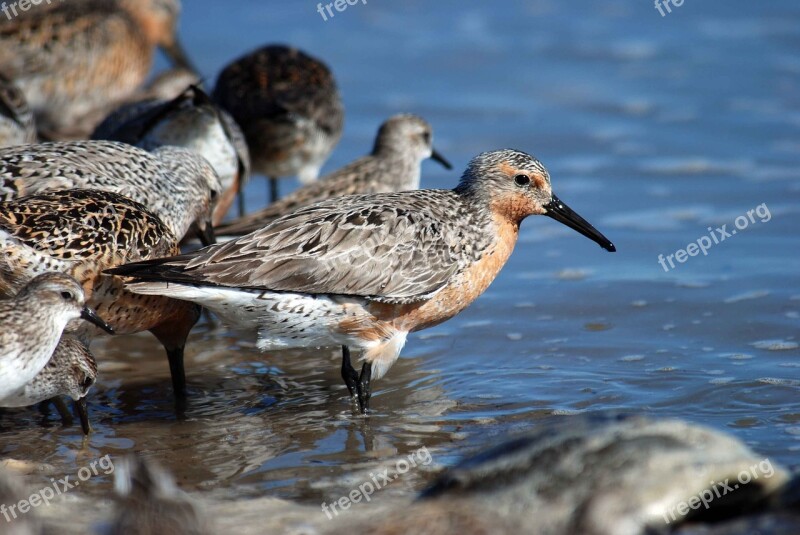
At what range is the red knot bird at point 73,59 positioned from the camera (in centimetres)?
1201

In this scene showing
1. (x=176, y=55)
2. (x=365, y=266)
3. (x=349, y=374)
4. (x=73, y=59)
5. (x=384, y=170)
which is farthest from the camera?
(x=176, y=55)

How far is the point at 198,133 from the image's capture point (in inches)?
399

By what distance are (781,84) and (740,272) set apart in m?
5.43

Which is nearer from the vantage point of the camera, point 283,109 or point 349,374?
point 349,374

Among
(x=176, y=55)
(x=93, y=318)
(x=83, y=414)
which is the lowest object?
(x=83, y=414)

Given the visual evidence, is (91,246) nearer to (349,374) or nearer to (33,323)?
(33,323)

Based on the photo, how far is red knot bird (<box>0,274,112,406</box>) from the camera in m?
6.07

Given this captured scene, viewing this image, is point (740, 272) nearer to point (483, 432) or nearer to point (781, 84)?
point (483, 432)

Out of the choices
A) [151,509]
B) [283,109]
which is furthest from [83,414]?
[283,109]

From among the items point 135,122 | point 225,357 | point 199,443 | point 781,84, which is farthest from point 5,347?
point 781,84

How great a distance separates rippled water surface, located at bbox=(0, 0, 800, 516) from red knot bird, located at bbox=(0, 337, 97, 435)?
31 cm

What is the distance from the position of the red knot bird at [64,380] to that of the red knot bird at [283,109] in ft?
15.4

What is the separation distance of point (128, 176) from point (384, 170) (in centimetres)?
240

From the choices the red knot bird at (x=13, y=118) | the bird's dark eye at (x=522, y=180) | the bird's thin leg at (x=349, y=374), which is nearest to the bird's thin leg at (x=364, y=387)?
the bird's thin leg at (x=349, y=374)
